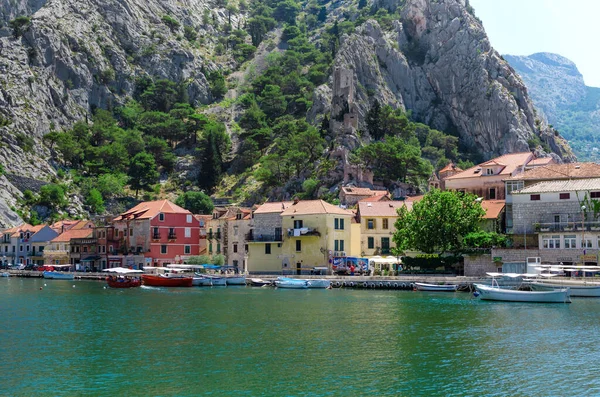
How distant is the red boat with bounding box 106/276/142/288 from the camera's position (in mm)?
88625

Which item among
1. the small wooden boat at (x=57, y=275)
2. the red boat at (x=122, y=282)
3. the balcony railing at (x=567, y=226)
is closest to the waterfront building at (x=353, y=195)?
the red boat at (x=122, y=282)

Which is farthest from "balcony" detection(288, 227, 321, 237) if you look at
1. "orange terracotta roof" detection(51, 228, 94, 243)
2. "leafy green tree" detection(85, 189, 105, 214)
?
"leafy green tree" detection(85, 189, 105, 214)

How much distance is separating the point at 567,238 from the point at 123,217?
71.8m

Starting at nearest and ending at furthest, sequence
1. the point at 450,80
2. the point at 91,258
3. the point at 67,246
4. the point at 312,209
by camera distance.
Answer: the point at 312,209, the point at 91,258, the point at 67,246, the point at 450,80

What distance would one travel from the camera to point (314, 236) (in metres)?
92.8

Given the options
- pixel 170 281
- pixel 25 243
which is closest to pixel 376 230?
pixel 170 281

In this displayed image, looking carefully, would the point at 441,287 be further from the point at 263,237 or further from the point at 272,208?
the point at 272,208

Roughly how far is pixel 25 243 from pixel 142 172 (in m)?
39.9

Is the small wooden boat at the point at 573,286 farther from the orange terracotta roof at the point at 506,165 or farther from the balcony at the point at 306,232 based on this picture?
the orange terracotta roof at the point at 506,165

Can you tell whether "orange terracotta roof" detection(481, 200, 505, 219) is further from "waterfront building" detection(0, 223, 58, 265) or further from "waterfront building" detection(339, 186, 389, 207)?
"waterfront building" detection(0, 223, 58, 265)

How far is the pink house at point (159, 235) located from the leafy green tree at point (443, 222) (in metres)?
43.1

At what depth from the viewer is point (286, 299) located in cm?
6838

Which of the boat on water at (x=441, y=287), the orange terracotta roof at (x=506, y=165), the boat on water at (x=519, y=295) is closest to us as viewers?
the boat on water at (x=519, y=295)

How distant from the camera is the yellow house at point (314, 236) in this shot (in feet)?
302
